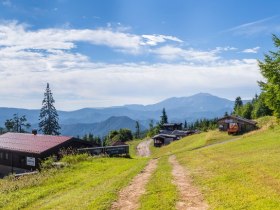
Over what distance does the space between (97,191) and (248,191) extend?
8591 millimetres

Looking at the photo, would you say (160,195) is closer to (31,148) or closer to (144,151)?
(31,148)

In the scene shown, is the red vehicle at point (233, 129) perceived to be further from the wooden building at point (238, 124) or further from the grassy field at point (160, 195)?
the grassy field at point (160, 195)

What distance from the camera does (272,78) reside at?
1149 inches

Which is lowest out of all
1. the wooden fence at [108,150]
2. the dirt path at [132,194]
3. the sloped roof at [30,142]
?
the dirt path at [132,194]

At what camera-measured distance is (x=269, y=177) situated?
63.9 ft

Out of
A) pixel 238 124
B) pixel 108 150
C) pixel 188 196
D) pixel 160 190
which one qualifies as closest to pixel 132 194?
pixel 160 190

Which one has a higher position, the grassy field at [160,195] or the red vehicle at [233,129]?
the red vehicle at [233,129]

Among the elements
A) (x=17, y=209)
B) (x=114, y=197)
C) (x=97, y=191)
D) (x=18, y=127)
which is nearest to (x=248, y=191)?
(x=114, y=197)

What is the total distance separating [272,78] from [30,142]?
122 ft

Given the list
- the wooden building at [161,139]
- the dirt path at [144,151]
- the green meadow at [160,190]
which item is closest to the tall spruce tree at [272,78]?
the green meadow at [160,190]

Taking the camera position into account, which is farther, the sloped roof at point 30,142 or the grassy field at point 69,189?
the sloped roof at point 30,142

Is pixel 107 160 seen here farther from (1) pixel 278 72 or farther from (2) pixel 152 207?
(2) pixel 152 207

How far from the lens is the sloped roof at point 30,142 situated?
48.0 metres

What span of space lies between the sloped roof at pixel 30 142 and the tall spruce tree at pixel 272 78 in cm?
2966
